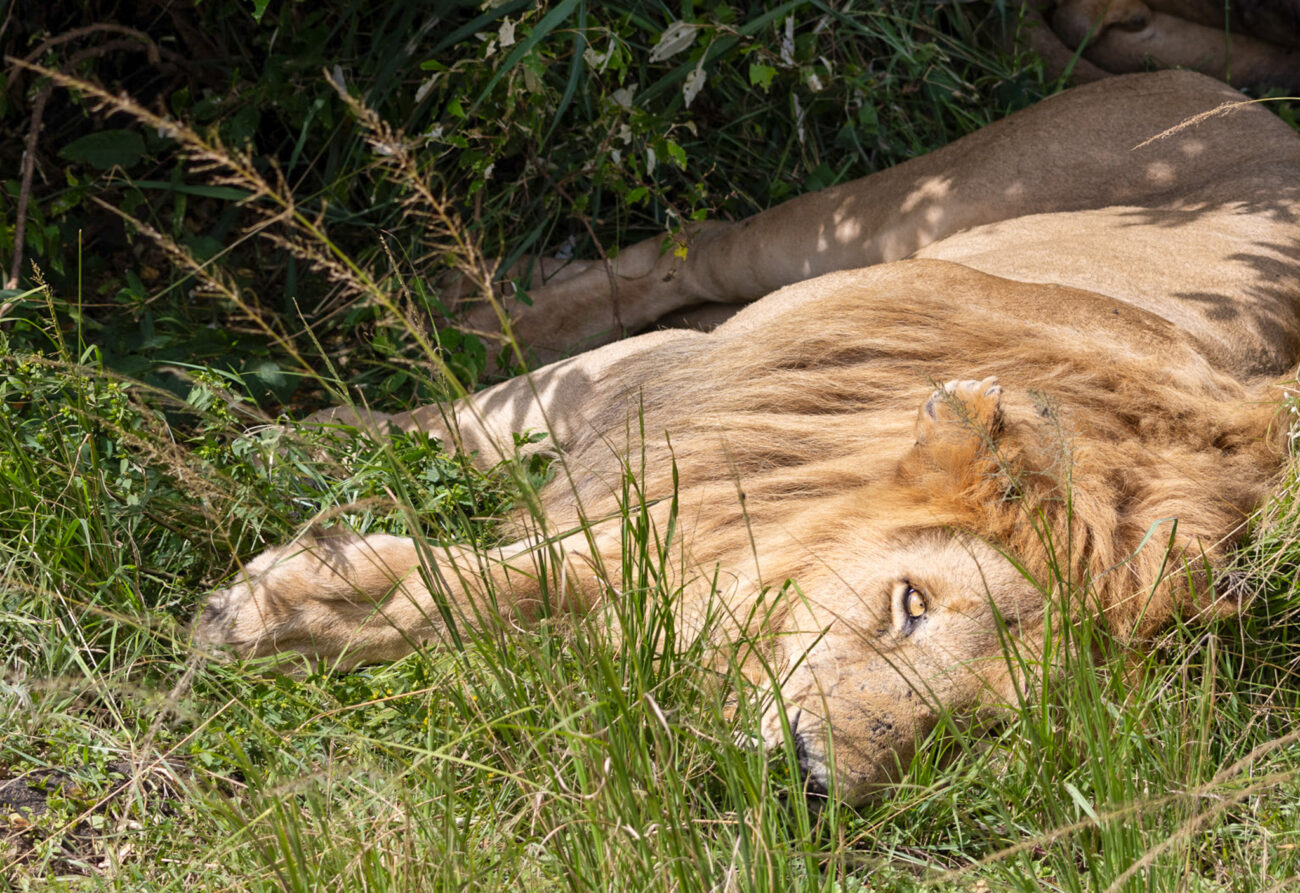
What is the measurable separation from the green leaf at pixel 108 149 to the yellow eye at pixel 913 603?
2564mm

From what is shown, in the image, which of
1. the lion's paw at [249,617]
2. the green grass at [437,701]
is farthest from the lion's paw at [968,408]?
the lion's paw at [249,617]

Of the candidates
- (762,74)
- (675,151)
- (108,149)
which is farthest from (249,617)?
(762,74)

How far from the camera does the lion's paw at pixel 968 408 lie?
92.2 inches

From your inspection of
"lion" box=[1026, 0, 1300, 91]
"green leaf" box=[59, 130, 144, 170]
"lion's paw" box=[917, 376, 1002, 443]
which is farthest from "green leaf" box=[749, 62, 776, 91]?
"green leaf" box=[59, 130, 144, 170]

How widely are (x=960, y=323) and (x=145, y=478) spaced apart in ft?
6.32

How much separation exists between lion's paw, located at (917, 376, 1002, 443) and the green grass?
439mm

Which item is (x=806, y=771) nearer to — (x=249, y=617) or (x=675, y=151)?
(x=249, y=617)

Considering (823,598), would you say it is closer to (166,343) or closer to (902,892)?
(902,892)

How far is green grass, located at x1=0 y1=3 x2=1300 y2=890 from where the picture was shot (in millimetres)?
1814

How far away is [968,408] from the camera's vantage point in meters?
2.29

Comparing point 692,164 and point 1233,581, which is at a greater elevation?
point 692,164

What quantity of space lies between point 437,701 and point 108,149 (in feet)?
7.13

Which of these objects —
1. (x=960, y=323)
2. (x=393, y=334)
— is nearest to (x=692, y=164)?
(x=393, y=334)

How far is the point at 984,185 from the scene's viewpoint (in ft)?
12.4
